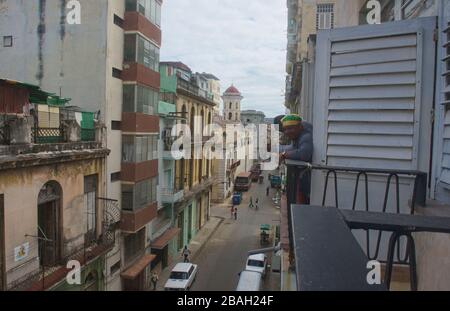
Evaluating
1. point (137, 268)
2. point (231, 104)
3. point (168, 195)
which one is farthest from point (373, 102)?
point (231, 104)

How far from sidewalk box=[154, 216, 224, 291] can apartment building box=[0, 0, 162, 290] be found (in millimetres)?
3961

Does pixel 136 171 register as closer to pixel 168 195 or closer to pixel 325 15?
pixel 168 195

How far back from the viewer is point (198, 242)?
3175 centimetres

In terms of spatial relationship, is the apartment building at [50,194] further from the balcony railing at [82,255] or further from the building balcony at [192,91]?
the building balcony at [192,91]

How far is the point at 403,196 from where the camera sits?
4.73 metres

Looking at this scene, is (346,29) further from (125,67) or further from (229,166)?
(229,166)

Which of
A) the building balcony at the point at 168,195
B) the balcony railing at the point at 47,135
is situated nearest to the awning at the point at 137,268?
the building balcony at the point at 168,195

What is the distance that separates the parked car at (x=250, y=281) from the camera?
19362 mm

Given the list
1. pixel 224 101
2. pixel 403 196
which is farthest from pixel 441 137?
pixel 224 101

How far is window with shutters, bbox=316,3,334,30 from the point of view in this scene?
28.6m

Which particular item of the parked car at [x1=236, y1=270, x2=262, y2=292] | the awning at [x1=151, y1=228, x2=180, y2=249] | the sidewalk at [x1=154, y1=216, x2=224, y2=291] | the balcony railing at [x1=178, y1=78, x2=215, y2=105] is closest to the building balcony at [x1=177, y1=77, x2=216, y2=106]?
the balcony railing at [x1=178, y1=78, x2=215, y2=105]

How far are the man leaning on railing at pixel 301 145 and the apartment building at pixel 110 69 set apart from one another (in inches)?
539

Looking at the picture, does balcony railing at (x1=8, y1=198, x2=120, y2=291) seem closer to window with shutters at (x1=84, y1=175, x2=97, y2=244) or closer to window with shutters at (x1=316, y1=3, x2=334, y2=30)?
window with shutters at (x1=84, y1=175, x2=97, y2=244)
